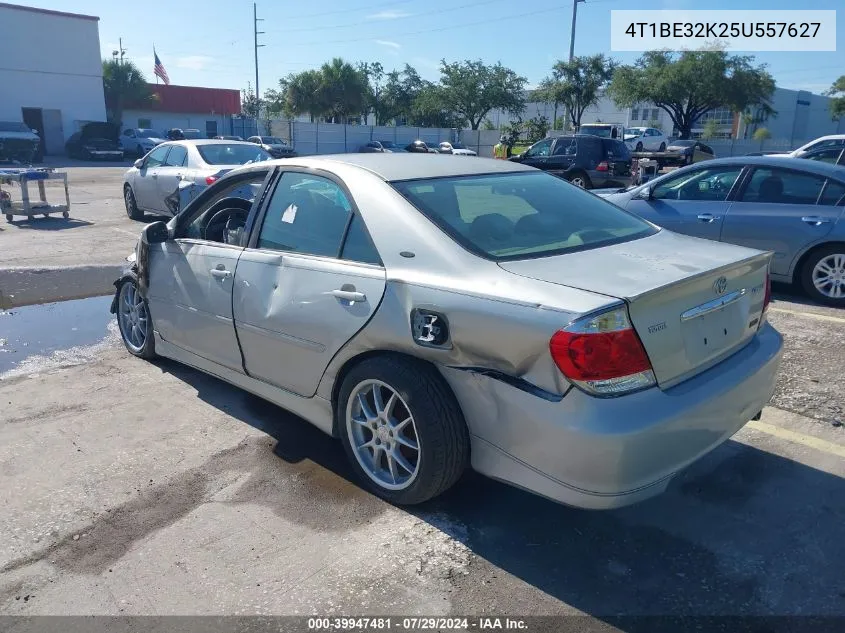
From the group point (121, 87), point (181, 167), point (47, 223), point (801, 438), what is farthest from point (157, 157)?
point (121, 87)

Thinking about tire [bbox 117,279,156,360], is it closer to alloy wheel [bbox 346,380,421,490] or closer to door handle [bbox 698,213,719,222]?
alloy wheel [bbox 346,380,421,490]

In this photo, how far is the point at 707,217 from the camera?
25.2ft

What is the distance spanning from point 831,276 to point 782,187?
3.52 feet

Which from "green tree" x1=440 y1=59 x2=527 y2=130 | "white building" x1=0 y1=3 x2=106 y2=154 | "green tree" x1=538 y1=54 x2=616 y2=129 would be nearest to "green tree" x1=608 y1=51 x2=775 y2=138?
"green tree" x1=538 y1=54 x2=616 y2=129

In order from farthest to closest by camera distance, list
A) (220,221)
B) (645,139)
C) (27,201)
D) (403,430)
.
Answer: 1. (645,139)
2. (27,201)
3. (220,221)
4. (403,430)

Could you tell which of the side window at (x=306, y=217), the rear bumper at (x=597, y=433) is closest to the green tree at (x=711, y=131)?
the side window at (x=306, y=217)

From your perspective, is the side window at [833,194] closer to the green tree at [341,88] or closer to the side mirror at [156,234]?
the side mirror at [156,234]

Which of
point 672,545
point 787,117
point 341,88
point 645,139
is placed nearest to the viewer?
point 672,545

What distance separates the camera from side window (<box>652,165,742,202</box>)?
25.5 feet

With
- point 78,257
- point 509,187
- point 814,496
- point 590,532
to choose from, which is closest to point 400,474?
point 590,532

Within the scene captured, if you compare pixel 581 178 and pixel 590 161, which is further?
pixel 581 178

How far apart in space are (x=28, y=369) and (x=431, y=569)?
3.95 meters

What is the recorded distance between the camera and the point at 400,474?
3428 millimetres

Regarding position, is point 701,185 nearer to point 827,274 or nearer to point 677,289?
point 827,274
